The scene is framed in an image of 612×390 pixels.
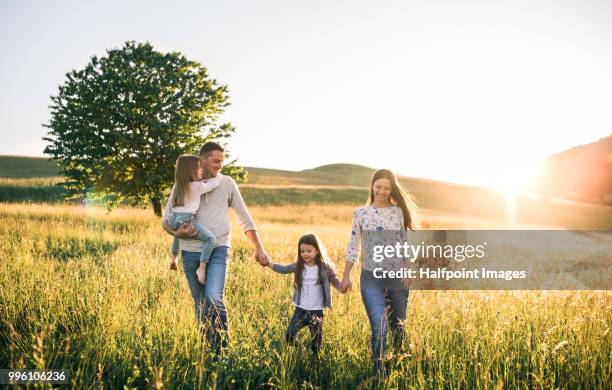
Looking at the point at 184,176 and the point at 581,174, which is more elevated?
the point at 581,174

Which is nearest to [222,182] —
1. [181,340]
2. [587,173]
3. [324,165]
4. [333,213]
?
[181,340]

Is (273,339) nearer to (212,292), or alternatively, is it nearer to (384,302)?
(212,292)

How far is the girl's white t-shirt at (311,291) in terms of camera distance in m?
4.37

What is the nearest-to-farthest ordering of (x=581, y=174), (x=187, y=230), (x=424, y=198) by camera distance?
1. (x=187, y=230)
2. (x=424, y=198)
3. (x=581, y=174)

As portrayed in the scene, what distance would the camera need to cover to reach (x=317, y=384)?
3793mm

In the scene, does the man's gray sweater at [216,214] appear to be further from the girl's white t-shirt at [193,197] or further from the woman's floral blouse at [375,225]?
the woman's floral blouse at [375,225]

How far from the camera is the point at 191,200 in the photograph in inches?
177

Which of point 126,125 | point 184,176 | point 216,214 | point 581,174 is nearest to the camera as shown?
point 184,176

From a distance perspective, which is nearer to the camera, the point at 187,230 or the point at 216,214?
the point at 187,230

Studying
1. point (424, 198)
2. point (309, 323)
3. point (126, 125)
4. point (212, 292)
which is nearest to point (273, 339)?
point (309, 323)

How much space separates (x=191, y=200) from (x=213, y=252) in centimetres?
62

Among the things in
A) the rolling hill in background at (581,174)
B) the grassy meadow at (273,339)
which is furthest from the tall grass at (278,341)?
the rolling hill in background at (581,174)

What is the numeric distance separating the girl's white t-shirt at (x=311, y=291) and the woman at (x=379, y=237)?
333 millimetres

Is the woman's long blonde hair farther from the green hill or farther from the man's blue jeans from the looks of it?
the green hill
